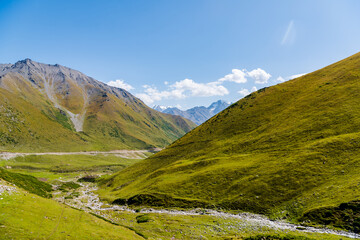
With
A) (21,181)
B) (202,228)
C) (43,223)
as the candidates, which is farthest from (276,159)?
(21,181)

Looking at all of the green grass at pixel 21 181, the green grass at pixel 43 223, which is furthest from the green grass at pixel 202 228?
the green grass at pixel 21 181

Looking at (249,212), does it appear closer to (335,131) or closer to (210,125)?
(335,131)

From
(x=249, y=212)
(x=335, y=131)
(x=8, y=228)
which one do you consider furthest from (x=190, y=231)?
(x=335, y=131)

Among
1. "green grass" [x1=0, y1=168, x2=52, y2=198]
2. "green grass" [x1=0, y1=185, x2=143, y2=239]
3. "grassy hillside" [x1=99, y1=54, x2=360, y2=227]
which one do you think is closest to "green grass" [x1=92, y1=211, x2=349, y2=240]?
"green grass" [x1=0, y1=185, x2=143, y2=239]

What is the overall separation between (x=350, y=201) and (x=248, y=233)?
1897 cm

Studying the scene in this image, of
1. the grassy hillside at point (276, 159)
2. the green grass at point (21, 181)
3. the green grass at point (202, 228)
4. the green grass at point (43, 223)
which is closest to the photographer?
the green grass at point (43, 223)

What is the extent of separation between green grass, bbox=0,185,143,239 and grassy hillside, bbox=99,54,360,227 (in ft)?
88.1

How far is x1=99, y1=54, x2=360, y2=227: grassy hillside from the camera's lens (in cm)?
4409

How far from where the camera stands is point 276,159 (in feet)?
197

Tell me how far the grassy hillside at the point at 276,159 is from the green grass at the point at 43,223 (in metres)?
26.9

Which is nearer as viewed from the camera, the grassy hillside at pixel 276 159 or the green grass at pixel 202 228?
the green grass at pixel 202 228

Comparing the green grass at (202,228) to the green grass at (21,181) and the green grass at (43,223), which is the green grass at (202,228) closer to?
the green grass at (43,223)

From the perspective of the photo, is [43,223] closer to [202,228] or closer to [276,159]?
[202,228]

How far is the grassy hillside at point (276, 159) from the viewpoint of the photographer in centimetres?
4409
